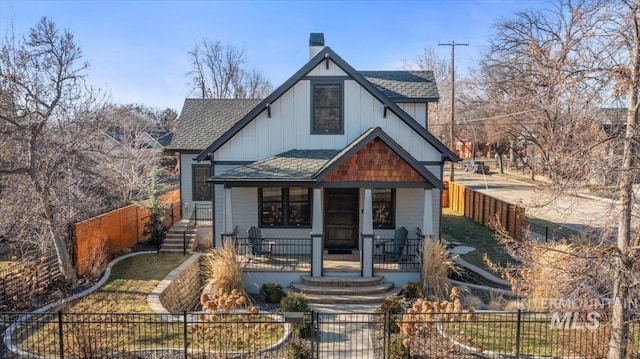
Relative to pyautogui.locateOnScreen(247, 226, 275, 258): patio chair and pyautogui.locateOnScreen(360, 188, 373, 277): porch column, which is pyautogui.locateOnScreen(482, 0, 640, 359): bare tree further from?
pyautogui.locateOnScreen(247, 226, 275, 258): patio chair

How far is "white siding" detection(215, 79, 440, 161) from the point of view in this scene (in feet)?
43.7

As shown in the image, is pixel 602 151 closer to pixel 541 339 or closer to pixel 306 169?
pixel 541 339

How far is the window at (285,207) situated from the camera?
13.7 m

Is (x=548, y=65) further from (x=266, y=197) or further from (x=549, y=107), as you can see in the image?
(x=266, y=197)

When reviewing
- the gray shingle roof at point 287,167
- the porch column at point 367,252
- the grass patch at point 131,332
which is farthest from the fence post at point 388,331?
the gray shingle roof at point 287,167

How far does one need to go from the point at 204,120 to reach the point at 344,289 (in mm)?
11309

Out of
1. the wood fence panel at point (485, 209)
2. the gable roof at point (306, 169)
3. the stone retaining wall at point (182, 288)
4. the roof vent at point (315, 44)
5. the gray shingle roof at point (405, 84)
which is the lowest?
the stone retaining wall at point (182, 288)

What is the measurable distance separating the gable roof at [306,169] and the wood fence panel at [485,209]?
4314mm

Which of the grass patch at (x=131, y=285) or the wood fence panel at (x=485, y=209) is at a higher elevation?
the wood fence panel at (x=485, y=209)

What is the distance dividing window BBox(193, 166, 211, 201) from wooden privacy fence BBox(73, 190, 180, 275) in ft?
4.42

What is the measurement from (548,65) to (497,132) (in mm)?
38922

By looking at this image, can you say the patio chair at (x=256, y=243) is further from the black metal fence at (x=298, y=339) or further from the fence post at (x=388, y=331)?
the fence post at (x=388, y=331)

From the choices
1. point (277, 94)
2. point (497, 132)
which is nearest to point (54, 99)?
point (277, 94)

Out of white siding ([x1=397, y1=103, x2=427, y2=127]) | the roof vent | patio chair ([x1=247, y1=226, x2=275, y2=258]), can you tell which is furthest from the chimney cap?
patio chair ([x1=247, y1=226, x2=275, y2=258])
